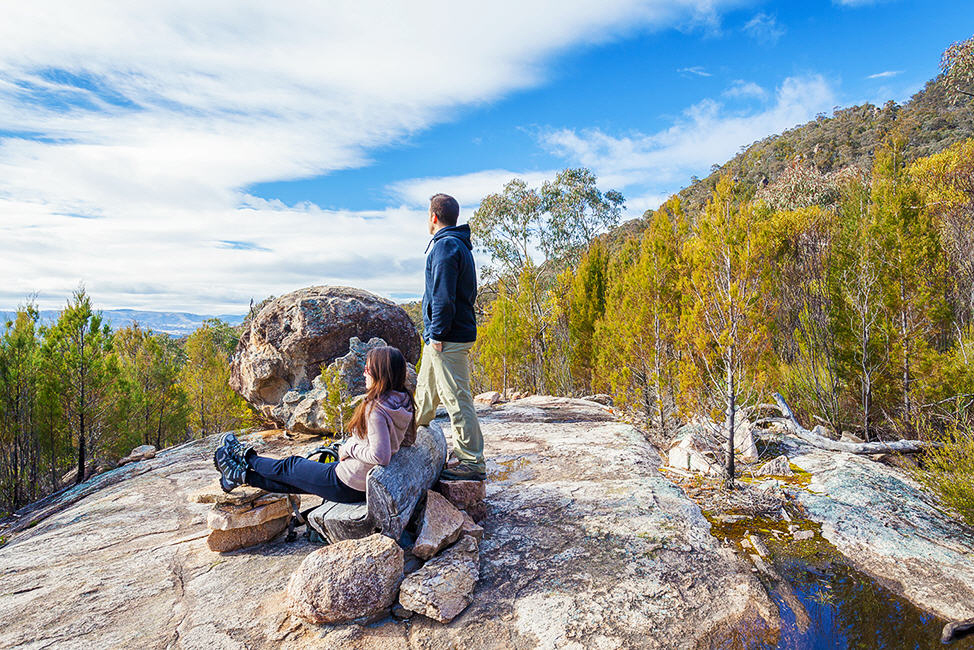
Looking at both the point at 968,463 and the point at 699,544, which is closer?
the point at 699,544

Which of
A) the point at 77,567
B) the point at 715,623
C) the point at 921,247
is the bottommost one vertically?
the point at 715,623

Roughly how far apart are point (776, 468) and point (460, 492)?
4.08 m

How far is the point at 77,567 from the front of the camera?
3385 millimetres

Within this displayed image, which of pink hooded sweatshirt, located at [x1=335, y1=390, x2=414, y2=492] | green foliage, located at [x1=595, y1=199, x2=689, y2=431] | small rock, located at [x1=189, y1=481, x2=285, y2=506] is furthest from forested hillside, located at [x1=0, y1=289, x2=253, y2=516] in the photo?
green foliage, located at [x1=595, y1=199, x2=689, y2=431]

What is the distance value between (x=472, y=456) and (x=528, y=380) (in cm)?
825

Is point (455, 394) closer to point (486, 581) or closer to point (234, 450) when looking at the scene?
point (486, 581)

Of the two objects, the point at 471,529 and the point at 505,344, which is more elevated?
the point at 505,344

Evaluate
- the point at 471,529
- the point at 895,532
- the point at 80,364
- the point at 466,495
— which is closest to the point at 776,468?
the point at 895,532

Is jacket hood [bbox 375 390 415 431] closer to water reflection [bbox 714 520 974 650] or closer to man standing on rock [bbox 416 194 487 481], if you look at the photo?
man standing on rock [bbox 416 194 487 481]

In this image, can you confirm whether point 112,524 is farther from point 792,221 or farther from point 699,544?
point 792,221

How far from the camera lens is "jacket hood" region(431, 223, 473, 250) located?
3.71 meters

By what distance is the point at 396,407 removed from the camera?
321cm


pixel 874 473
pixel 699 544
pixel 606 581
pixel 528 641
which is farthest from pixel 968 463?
pixel 528 641

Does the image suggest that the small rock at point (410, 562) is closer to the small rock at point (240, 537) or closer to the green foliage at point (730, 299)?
the small rock at point (240, 537)
